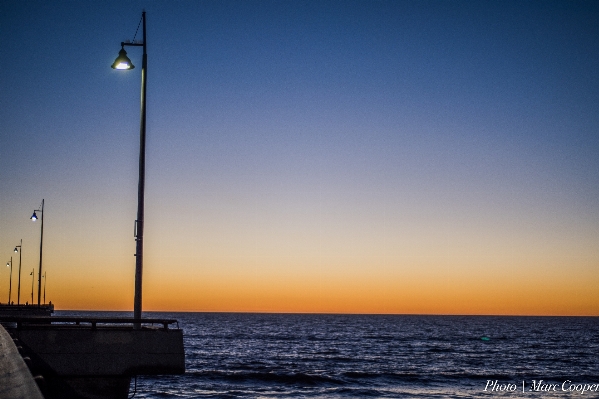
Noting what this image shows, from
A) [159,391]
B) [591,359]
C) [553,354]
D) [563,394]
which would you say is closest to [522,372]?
[563,394]

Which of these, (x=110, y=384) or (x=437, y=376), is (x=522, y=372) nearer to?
(x=437, y=376)

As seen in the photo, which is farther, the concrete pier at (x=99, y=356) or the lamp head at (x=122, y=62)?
the lamp head at (x=122, y=62)

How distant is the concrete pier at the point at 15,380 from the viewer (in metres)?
4.59

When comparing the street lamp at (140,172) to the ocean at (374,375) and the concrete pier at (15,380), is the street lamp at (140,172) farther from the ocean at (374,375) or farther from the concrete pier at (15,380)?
the ocean at (374,375)

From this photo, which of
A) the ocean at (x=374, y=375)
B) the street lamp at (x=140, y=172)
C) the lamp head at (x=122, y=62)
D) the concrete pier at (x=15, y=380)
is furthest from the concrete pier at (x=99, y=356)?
the ocean at (x=374, y=375)

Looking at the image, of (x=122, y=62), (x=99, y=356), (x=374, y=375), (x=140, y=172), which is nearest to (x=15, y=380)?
(x=99, y=356)

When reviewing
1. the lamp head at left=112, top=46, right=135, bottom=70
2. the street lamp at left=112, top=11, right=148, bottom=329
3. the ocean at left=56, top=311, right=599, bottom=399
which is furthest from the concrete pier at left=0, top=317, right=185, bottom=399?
the ocean at left=56, top=311, right=599, bottom=399

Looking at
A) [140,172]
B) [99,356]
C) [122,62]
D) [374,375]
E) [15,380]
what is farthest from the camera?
[374,375]

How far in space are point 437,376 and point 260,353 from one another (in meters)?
23.6

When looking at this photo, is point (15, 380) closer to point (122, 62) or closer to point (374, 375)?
point (122, 62)

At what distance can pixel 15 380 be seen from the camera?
5.52 m

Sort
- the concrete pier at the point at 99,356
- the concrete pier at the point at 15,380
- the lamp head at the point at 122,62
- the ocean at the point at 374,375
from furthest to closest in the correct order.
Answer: the ocean at the point at 374,375, the lamp head at the point at 122,62, the concrete pier at the point at 99,356, the concrete pier at the point at 15,380

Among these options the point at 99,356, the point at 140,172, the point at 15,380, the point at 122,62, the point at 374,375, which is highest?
the point at 122,62

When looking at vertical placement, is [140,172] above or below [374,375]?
above
